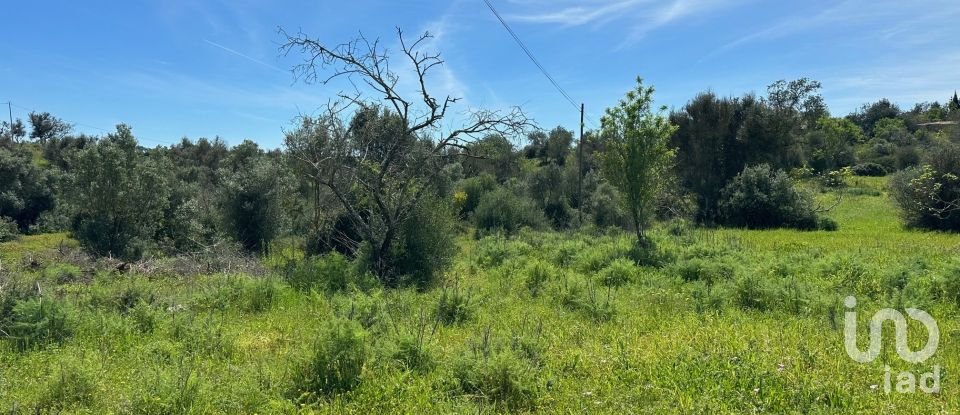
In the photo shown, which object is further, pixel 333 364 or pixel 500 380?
pixel 333 364

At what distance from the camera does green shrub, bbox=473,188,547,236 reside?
75.5 ft

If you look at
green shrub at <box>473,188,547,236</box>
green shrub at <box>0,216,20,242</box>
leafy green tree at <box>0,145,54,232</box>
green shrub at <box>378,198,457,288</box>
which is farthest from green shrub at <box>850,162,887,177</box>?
leafy green tree at <box>0,145,54,232</box>

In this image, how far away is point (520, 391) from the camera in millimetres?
4223

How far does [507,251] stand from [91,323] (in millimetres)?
9274

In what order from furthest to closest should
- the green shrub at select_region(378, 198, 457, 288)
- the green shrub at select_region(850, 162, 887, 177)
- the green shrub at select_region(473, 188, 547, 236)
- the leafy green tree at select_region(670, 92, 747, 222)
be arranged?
the green shrub at select_region(850, 162, 887, 177) → the leafy green tree at select_region(670, 92, 747, 222) → the green shrub at select_region(473, 188, 547, 236) → the green shrub at select_region(378, 198, 457, 288)

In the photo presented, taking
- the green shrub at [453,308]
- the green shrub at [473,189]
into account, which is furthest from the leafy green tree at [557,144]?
the green shrub at [453,308]

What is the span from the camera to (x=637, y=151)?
13.9m

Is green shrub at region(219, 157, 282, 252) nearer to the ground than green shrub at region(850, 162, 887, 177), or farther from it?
nearer to the ground

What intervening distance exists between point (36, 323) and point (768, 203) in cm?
2386

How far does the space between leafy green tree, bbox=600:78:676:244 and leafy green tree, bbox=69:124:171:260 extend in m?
16.1

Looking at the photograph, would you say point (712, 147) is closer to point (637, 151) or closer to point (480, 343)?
point (637, 151)

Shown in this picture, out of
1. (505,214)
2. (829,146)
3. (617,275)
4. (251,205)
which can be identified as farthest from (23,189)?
(829,146)

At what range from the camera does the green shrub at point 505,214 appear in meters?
23.0

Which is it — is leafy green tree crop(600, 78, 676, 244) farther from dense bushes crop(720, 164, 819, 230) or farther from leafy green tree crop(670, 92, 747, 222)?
leafy green tree crop(670, 92, 747, 222)
